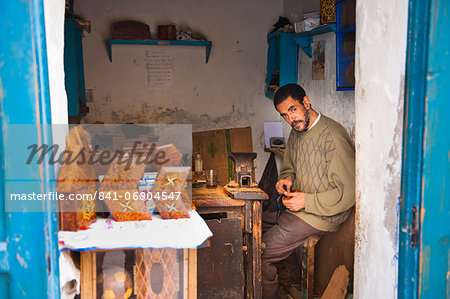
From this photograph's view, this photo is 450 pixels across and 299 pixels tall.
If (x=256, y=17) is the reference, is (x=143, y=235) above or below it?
below

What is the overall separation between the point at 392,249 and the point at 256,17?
14.4 feet

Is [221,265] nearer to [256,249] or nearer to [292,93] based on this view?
[256,249]

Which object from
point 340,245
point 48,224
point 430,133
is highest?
point 430,133

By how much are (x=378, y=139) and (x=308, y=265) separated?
1594 millimetres

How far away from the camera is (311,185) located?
328 cm

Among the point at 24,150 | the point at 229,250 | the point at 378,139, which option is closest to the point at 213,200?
the point at 229,250

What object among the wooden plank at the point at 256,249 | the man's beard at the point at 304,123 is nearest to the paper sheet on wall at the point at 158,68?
the man's beard at the point at 304,123

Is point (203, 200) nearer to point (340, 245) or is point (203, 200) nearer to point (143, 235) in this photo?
point (143, 235)

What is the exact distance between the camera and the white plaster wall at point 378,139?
1876 mm

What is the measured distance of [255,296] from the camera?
300 centimetres

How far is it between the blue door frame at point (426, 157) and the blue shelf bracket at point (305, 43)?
2.70 metres

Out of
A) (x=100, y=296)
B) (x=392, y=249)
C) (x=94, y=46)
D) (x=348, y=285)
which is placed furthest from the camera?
(x=94, y=46)

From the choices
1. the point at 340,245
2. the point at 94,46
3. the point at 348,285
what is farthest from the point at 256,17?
the point at 348,285

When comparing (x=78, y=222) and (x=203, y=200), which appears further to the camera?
(x=203, y=200)
